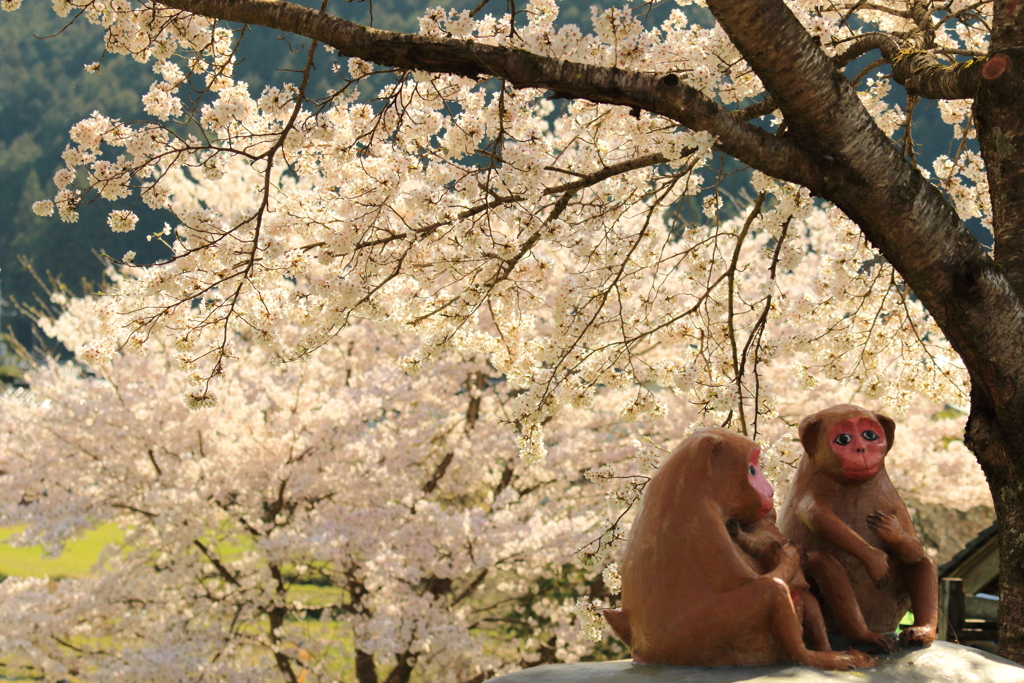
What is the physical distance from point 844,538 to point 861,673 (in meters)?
0.45

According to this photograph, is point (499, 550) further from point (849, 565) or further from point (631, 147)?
point (849, 565)

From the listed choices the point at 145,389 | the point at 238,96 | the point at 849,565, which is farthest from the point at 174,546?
the point at 849,565

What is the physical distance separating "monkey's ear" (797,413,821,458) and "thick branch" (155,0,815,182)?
117 centimetres

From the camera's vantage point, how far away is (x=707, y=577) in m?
2.37

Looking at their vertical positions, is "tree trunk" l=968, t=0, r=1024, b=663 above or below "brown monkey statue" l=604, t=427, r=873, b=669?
above

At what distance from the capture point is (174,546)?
8.49 meters

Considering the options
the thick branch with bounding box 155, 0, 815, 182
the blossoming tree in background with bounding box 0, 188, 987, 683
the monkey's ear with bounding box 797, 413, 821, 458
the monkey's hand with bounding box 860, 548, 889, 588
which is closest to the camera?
the monkey's hand with bounding box 860, 548, 889, 588

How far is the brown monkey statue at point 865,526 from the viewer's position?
260 cm

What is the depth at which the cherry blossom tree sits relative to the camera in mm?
3334

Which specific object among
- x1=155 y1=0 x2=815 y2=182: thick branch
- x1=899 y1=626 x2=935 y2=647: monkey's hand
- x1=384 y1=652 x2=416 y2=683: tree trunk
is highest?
x1=155 y1=0 x2=815 y2=182: thick branch

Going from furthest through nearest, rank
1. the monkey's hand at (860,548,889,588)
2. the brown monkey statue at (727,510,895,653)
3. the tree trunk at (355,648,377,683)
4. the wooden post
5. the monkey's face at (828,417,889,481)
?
the tree trunk at (355,648,377,683), the wooden post, the monkey's face at (828,417,889,481), the monkey's hand at (860,548,889,588), the brown monkey statue at (727,510,895,653)

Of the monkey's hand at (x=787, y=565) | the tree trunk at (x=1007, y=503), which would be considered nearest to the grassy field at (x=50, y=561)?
the tree trunk at (x=1007, y=503)

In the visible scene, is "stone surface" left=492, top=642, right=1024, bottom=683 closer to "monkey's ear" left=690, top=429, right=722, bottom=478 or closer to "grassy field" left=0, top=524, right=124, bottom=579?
"monkey's ear" left=690, top=429, right=722, bottom=478

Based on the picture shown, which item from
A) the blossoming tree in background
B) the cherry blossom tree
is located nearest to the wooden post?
the cherry blossom tree
